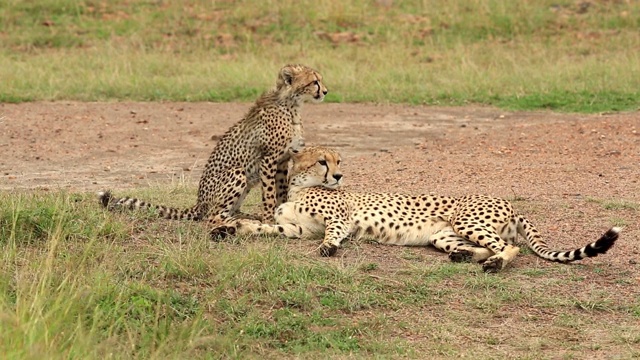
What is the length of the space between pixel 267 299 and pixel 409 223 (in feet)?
4.17

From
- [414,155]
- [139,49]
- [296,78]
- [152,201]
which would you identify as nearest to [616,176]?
[414,155]

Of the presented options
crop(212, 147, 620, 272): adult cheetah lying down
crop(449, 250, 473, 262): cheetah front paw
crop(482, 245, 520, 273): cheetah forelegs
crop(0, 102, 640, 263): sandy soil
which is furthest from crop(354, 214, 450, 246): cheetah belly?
crop(0, 102, 640, 263): sandy soil

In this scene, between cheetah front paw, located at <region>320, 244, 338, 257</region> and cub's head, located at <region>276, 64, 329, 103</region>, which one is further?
cub's head, located at <region>276, 64, 329, 103</region>

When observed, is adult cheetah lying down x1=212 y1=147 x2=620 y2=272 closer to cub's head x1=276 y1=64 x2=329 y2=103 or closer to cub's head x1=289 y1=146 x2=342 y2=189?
cub's head x1=289 y1=146 x2=342 y2=189

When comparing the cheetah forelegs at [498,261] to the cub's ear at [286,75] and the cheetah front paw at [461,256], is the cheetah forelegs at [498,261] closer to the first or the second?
the cheetah front paw at [461,256]

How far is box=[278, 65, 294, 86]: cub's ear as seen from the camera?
6.78 metres

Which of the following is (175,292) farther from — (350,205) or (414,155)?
(414,155)

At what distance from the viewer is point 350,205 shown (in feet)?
19.9

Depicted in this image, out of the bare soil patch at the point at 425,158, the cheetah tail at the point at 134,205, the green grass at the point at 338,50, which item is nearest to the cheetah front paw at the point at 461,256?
the bare soil patch at the point at 425,158

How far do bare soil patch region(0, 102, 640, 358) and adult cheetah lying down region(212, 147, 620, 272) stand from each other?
11 cm

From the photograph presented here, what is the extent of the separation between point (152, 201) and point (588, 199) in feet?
8.63

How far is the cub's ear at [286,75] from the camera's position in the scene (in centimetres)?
678

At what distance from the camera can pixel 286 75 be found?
22.3 feet

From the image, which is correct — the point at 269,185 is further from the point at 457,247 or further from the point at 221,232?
the point at 457,247
